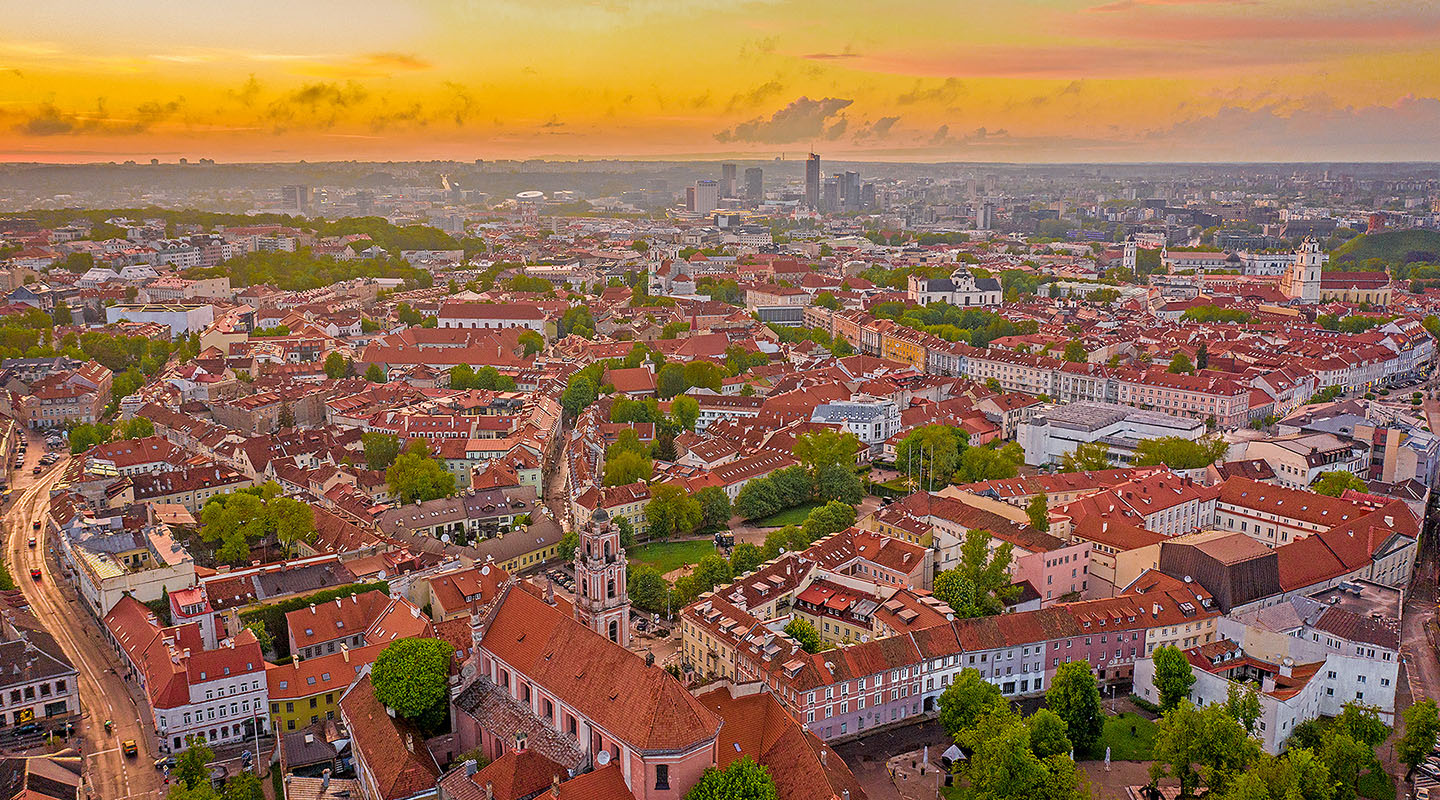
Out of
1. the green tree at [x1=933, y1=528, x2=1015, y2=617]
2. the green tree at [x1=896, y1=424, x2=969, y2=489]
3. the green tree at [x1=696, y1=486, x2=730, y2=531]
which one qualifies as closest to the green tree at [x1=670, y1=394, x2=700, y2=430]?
the green tree at [x1=896, y1=424, x2=969, y2=489]

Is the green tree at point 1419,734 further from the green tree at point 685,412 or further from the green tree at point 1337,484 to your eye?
the green tree at point 685,412

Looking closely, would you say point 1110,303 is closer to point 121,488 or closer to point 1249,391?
point 1249,391

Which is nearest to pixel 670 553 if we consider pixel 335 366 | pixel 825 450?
pixel 825 450

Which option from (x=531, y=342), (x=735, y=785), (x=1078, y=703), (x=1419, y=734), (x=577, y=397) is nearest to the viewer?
(x=735, y=785)

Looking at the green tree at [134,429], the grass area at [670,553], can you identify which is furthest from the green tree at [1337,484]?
the green tree at [134,429]

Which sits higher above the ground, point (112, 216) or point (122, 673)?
point (112, 216)

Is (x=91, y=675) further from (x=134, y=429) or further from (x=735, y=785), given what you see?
(x=134, y=429)

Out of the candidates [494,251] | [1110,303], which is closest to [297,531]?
[1110,303]
